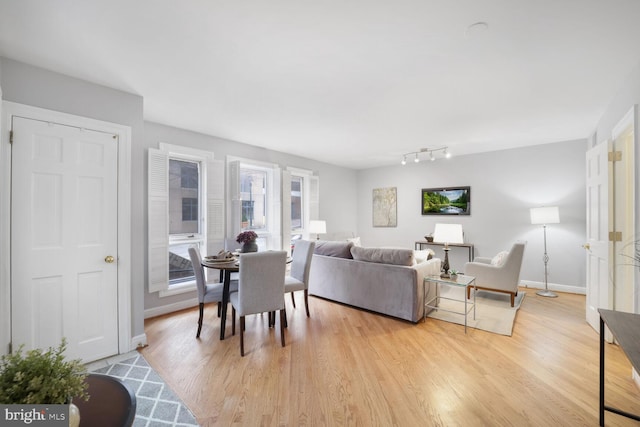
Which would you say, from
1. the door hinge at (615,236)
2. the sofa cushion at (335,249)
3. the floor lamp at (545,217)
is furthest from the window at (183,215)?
the floor lamp at (545,217)

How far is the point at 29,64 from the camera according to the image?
7.24 ft

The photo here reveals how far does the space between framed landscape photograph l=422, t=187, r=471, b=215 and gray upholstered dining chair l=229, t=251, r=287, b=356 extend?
14.2 feet

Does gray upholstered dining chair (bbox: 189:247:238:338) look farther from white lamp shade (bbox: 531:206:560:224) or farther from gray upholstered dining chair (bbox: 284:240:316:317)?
white lamp shade (bbox: 531:206:560:224)

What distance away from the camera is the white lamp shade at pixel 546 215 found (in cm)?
436

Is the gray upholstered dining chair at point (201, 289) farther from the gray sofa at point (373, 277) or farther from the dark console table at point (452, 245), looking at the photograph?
the dark console table at point (452, 245)

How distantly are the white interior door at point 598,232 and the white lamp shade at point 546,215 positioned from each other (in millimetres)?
1226

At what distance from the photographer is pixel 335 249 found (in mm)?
3990

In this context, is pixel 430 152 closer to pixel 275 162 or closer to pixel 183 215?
pixel 275 162

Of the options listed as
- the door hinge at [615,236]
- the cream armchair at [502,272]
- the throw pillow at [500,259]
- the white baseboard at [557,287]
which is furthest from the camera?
the white baseboard at [557,287]

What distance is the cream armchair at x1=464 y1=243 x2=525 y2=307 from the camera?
151 inches

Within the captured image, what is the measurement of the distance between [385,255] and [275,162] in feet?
9.05

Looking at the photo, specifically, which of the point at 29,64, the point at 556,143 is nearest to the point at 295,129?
the point at 29,64

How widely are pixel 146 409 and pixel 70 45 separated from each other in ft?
8.58

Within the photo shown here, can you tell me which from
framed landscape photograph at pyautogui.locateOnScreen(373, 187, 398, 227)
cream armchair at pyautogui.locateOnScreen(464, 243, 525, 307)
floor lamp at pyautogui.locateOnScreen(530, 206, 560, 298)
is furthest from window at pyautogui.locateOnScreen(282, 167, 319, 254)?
floor lamp at pyautogui.locateOnScreen(530, 206, 560, 298)
